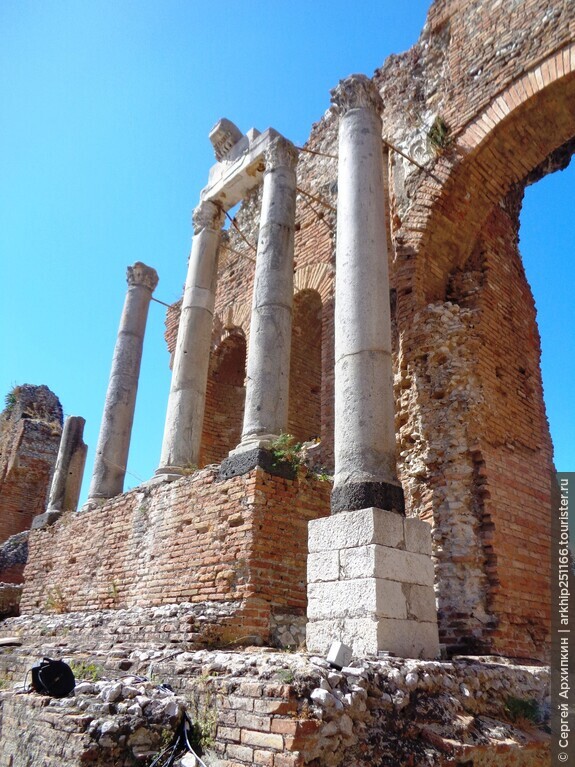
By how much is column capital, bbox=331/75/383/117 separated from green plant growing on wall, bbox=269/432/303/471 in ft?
12.5

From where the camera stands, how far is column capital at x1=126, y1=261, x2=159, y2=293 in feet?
39.2

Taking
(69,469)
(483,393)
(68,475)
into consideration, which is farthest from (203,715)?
(69,469)

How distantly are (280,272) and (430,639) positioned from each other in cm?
497

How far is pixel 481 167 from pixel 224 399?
6572 millimetres

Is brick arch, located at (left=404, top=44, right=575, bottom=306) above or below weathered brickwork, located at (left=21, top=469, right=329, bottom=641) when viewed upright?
above

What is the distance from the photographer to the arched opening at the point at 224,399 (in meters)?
12.3

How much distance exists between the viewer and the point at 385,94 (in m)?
10.6

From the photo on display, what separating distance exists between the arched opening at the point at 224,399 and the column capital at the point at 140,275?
1.83 m

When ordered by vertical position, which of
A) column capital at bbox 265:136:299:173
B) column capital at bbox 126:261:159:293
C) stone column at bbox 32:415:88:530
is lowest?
stone column at bbox 32:415:88:530

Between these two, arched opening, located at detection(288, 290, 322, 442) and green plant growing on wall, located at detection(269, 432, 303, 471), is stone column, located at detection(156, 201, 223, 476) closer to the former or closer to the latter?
green plant growing on wall, located at detection(269, 432, 303, 471)

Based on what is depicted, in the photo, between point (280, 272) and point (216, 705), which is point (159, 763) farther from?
point (280, 272)

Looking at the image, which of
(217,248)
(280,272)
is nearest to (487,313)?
(280,272)

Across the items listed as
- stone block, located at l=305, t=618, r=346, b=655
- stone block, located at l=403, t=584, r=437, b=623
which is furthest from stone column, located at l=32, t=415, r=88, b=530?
stone block, located at l=403, t=584, r=437, b=623

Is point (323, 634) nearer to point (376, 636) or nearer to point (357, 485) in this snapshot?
point (376, 636)
